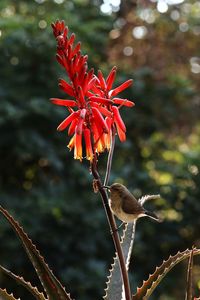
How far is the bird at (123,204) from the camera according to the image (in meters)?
1.18

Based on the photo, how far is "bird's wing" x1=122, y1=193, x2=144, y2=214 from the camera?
1202 millimetres

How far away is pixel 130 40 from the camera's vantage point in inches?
232

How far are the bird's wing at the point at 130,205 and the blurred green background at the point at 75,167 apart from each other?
2.51m

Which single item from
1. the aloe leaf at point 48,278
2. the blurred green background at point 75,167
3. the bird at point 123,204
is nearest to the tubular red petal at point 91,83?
the bird at point 123,204

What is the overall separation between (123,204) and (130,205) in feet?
0.11

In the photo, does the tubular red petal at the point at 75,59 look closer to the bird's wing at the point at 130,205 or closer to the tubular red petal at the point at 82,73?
the tubular red petal at the point at 82,73

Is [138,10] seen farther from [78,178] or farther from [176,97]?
[78,178]

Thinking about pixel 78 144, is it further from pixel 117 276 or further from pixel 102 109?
pixel 117 276

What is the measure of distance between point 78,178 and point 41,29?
1055mm

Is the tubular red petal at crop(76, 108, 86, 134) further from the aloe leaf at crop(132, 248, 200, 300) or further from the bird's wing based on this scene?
the aloe leaf at crop(132, 248, 200, 300)

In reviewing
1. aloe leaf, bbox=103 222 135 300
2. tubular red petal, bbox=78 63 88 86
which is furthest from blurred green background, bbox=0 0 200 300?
tubular red petal, bbox=78 63 88 86

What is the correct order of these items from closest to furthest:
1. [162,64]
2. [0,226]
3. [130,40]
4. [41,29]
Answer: [0,226]
[41,29]
[162,64]
[130,40]

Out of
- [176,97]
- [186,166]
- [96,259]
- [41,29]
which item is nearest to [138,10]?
[176,97]

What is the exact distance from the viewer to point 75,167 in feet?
13.7
